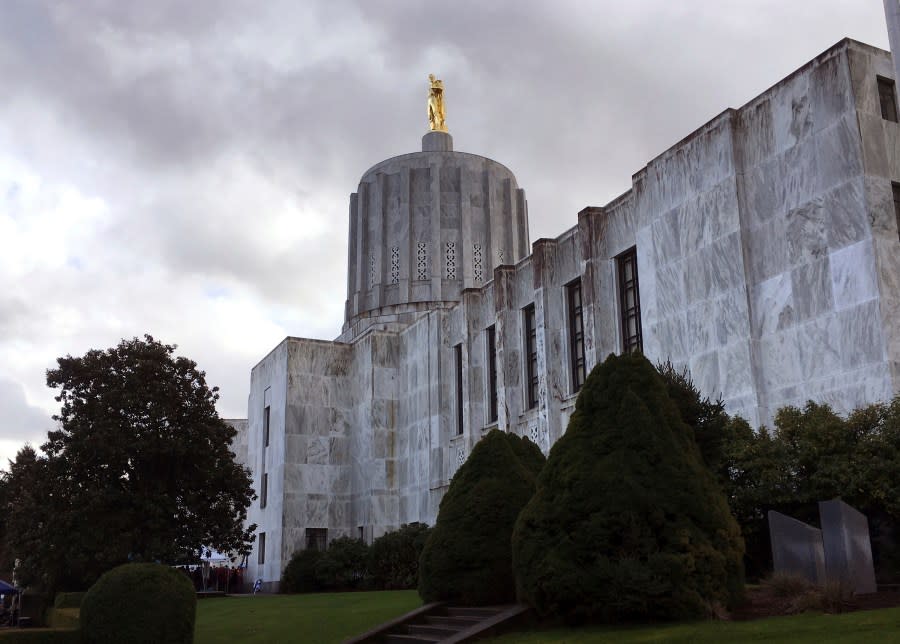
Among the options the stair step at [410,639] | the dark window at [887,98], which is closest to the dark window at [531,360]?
the dark window at [887,98]

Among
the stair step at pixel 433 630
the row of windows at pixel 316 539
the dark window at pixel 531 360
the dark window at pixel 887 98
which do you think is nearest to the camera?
the stair step at pixel 433 630

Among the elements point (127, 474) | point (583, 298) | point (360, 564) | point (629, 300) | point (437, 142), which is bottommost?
point (360, 564)

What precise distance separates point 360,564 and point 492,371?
10.1 meters

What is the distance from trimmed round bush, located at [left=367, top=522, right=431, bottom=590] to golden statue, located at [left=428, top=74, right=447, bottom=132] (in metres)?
27.3

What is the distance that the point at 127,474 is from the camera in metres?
33.9

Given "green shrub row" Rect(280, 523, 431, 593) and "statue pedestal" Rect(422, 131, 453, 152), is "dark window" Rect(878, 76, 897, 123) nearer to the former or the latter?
"green shrub row" Rect(280, 523, 431, 593)

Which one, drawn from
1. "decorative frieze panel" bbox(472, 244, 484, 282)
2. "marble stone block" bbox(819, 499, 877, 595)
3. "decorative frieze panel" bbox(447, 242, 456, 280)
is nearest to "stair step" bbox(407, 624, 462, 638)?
"marble stone block" bbox(819, 499, 877, 595)

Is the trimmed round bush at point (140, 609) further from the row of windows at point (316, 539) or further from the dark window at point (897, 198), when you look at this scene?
the row of windows at point (316, 539)

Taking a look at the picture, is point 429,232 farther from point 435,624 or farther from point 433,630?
point 433,630

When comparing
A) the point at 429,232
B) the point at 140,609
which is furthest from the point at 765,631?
the point at 429,232

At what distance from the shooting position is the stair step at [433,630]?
15.1m

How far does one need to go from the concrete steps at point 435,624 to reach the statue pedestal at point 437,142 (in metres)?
41.9

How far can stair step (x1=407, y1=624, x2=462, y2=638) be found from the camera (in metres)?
15.1

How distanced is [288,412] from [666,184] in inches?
1007
